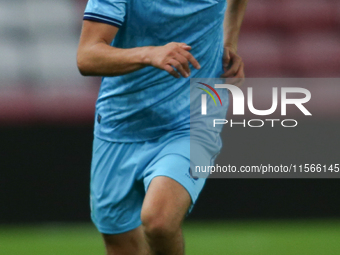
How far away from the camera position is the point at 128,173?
2.31 meters

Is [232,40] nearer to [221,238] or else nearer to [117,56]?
[117,56]

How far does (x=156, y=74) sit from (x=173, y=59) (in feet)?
1.57

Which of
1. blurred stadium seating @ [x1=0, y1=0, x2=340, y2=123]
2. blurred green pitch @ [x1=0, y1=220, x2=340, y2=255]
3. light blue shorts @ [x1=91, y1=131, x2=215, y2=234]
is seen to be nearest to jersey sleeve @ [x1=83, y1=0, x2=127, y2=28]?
light blue shorts @ [x1=91, y1=131, x2=215, y2=234]

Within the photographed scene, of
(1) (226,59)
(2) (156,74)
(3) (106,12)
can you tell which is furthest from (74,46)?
(3) (106,12)

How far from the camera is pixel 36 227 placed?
13.3 ft

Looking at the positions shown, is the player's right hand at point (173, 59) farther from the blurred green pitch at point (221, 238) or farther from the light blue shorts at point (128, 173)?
the blurred green pitch at point (221, 238)

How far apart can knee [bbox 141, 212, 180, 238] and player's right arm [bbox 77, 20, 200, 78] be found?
49cm

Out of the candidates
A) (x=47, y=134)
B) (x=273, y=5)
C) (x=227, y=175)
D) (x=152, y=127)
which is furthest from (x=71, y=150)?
(x=273, y=5)

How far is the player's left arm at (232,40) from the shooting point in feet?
8.05

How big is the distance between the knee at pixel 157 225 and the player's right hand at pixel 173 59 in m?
0.50

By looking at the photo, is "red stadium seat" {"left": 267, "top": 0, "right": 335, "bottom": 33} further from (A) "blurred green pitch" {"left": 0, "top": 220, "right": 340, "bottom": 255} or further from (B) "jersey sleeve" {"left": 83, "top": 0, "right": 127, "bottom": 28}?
(B) "jersey sleeve" {"left": 83, "top": 0, "right": 127, "bottom": 28}

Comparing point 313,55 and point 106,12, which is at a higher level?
point 313,55

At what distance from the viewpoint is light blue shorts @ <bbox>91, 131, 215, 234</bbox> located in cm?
212

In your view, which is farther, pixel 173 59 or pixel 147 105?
pixel 147 105
